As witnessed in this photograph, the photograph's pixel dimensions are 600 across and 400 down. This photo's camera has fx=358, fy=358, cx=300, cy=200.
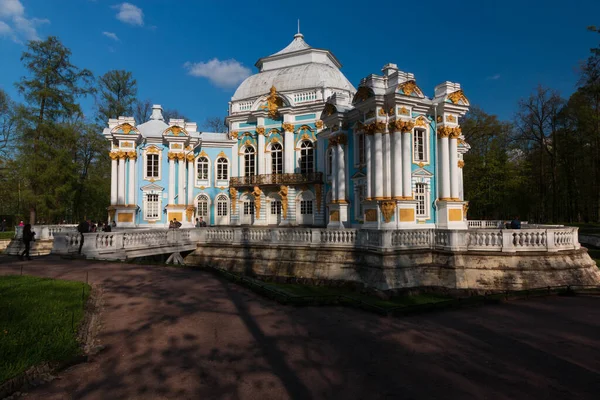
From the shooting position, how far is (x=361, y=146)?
17.5 m

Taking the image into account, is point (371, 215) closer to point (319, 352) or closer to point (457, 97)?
point (457, 97)

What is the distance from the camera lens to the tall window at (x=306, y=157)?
24.2 metres

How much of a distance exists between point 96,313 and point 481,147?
32.1 metres

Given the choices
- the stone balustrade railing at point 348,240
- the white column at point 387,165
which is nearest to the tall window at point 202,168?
the stone balustrade railing at point 348,240

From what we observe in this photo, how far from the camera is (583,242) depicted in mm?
20469

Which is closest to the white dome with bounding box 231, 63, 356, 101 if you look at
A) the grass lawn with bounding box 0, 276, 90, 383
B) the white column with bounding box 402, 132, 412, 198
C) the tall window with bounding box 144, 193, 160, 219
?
the tall window with bounding box 144, 193, 160, 219

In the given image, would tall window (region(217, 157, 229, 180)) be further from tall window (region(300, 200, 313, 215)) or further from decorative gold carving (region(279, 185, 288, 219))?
tall window (region(300, 200, 313, 215))

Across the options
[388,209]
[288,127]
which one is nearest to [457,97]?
[388,209]

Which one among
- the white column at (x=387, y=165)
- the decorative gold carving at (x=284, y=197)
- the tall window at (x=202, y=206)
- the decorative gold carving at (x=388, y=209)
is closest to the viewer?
the decorative gold carving at (x=388, y=209)

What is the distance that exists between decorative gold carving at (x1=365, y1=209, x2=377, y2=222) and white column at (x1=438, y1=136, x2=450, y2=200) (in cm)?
393

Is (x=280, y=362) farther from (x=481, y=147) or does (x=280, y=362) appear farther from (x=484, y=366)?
(x=481, y=147)

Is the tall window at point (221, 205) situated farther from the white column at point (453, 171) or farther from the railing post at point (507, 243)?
the railing post at point (507, 243)

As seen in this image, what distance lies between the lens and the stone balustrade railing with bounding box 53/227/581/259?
447 inches

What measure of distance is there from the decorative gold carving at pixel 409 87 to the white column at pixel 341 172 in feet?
13.4
